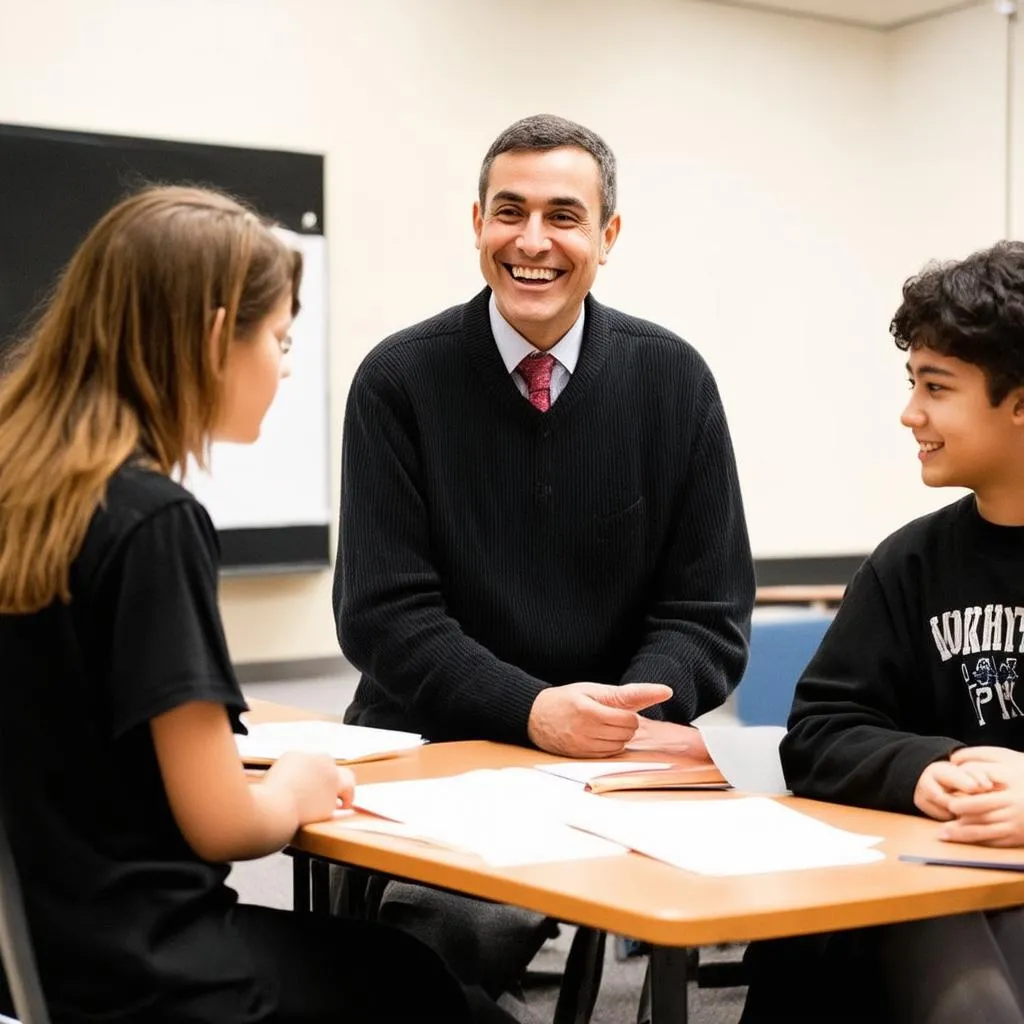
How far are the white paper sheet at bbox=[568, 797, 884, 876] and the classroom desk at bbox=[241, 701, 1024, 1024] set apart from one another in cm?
2

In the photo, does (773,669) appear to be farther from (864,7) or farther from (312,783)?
(864,7)

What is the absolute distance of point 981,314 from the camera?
178 cm

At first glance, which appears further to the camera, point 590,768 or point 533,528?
point 533,528

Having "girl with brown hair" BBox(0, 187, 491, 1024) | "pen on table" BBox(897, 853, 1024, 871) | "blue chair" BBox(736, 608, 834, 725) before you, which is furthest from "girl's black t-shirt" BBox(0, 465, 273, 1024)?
"blue chair" BBox(736, 608, 834, 725)

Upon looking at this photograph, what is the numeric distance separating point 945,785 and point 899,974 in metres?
0.21

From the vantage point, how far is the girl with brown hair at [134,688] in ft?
4.35

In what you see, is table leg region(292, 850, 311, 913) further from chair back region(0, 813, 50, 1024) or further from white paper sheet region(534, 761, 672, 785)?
chair back region(0, 813, 50, 1024)

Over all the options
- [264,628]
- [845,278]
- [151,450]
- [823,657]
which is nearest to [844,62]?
[845,278]

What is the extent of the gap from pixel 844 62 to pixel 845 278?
102 cm

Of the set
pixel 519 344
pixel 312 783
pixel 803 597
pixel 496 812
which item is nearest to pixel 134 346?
pixel 312 783

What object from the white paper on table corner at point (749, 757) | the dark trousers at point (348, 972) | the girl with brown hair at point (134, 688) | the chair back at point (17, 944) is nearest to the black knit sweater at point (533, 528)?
the white paper on table corner at point (749, 757)

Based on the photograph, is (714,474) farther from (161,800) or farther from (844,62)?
(844,62)

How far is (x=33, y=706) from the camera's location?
1352 mm

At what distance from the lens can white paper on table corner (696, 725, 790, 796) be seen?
1.80 meters
